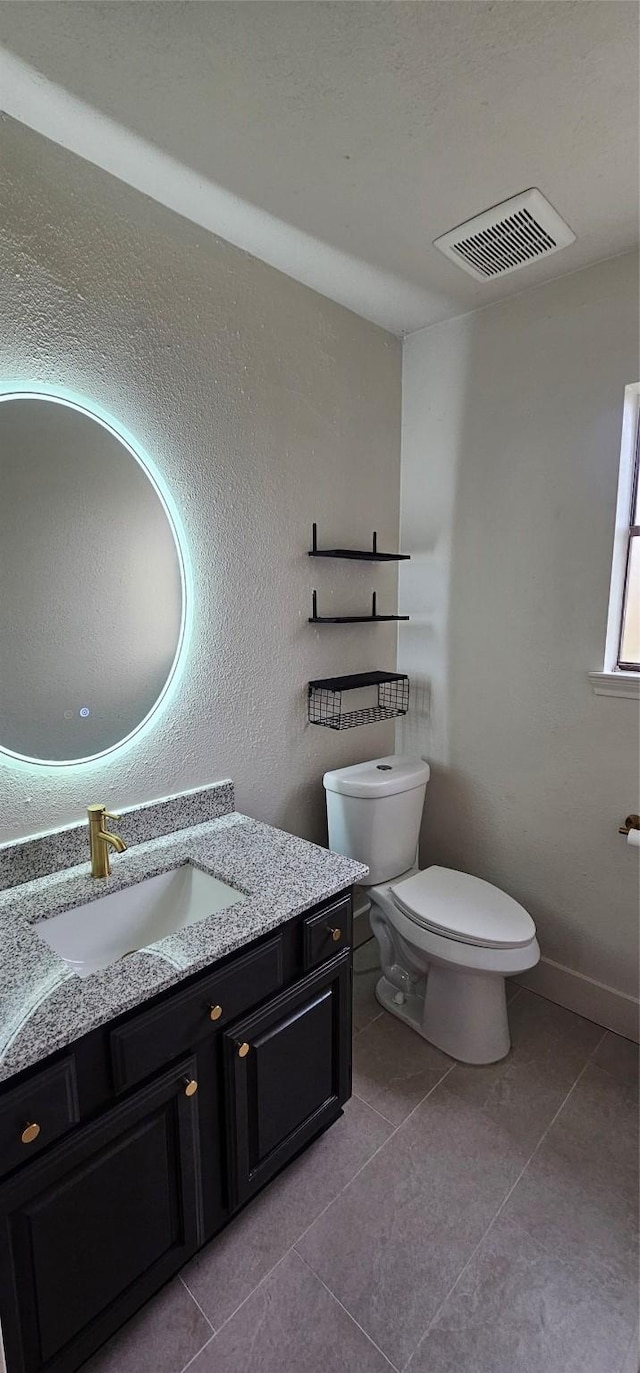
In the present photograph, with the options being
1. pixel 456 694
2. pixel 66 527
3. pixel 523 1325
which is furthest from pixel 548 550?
pixel 523 1325

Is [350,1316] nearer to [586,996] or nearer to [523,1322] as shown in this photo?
[523,1322]

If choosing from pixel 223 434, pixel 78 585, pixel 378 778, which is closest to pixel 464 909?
pixel 378 778

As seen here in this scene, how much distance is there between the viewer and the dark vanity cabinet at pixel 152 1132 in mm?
882

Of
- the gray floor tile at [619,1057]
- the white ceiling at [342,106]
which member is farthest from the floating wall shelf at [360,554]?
the gray floor tile at [619,1057]

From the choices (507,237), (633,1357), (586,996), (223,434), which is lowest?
(633,1357)

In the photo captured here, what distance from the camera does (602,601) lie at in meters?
1.77

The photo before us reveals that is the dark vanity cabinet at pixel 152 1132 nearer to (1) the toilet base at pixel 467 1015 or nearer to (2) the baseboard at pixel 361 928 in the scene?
(1) the toilet base at pixel 467 1015

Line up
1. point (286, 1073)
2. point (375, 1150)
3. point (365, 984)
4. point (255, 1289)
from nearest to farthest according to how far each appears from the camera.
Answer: point (255, 1289) → point (286, 1073) → point (375, 1150) → point (365, 984)

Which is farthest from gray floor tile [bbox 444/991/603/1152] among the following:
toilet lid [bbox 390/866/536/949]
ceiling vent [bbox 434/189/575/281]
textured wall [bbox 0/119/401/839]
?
ceiling vent [bbox 434/189/575/281]

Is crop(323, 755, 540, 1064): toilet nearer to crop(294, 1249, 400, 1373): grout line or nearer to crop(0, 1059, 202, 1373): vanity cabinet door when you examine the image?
crop(294, 1249, 400, 1373): grout line

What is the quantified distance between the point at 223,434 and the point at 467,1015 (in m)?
1.87

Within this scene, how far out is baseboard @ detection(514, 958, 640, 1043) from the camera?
6.05 ft

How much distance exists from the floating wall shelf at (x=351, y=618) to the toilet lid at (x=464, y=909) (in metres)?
0.91

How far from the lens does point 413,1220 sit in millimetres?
1317
